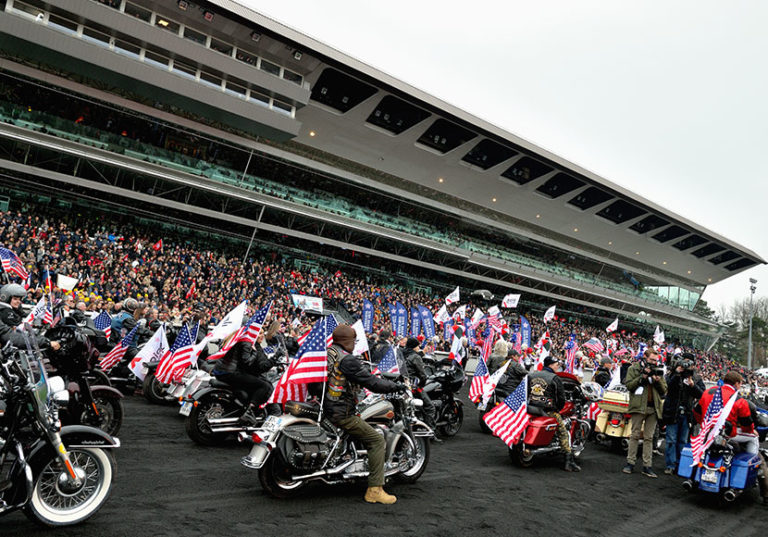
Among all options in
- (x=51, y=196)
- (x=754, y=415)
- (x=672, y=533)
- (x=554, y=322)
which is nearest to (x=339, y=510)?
(x=672, y=533)

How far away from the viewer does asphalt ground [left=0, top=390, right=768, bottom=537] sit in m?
4.73

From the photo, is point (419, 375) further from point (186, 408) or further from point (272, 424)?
point (272, 424)

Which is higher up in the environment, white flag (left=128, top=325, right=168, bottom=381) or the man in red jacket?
the man in red jacket

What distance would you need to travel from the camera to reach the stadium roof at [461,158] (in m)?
32.3

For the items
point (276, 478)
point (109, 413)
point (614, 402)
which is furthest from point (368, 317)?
point (276, 478)

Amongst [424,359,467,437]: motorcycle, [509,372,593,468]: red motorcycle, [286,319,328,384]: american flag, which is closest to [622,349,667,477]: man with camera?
[509,372,593,468]: red motorcycle

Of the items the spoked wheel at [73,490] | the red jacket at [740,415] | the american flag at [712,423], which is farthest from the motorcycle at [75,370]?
the red jacket at [740,415]

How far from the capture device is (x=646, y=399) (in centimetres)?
864

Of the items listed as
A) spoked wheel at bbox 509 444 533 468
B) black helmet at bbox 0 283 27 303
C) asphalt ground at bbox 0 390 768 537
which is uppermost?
black helmet at bbox 0 283 27 303

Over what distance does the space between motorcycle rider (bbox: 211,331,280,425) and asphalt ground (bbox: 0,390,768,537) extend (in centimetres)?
70

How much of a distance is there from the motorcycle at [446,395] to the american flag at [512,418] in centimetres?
181

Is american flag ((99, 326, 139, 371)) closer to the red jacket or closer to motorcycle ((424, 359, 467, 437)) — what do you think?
motorcycle ((424, 359, 467, 437))

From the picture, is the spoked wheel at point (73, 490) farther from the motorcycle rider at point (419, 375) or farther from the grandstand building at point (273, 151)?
the grandstand building at point (273, 151)

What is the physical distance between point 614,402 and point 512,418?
11.9 ft
